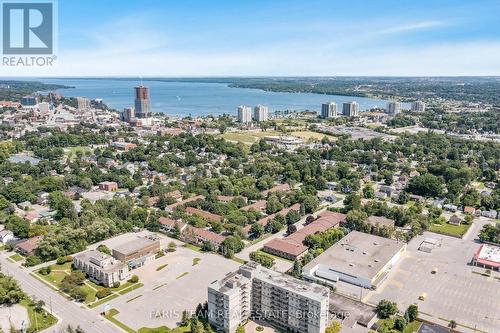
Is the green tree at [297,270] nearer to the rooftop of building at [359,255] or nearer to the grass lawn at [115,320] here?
the rooftop of building at [359,255]

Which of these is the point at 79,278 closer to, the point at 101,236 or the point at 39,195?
the point at 101,236

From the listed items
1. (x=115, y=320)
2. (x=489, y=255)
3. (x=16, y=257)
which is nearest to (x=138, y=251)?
(x=115, y=320)

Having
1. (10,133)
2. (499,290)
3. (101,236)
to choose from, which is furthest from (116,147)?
(499,290)

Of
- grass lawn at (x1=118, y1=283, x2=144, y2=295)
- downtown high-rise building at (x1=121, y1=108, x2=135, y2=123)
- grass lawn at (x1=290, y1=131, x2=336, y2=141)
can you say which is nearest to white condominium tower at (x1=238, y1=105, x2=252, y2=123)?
grass lawn at (x1=290, y1=131, x2=336, y2=141)

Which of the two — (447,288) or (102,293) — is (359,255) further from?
(102,293)

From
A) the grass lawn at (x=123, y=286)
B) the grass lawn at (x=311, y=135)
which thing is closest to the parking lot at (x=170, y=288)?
the grass lawn at (x=123, y=286)

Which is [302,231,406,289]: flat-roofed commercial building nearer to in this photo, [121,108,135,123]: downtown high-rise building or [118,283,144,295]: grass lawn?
[118,283,144,295]: grass lawn

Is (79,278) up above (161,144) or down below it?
below
